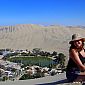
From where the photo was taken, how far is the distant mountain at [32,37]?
78.1 m

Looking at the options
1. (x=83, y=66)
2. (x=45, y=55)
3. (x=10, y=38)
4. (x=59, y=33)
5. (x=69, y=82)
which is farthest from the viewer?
(x=59, y=33)

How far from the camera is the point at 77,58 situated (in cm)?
485

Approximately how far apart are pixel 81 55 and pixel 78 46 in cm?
19

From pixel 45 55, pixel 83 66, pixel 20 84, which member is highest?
pixel 83 66

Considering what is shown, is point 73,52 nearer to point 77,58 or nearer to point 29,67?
point 77,58

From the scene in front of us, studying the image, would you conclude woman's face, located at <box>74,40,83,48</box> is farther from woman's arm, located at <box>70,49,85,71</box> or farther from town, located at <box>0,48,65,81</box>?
town, located at <box>0,48,65,81</box>

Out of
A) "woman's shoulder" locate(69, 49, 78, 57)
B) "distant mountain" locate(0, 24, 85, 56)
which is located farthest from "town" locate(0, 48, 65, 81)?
"distant mountain" locate(0, 24, 85, 56)

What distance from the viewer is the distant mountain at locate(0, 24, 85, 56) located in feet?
256

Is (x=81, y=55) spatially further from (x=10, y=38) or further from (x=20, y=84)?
(x=10, y=38)

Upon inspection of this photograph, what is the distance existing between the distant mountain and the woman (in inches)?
2671

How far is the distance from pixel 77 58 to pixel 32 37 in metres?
86.6

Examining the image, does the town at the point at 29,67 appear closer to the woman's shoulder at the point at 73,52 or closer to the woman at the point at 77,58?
the woman at the point at 77,58

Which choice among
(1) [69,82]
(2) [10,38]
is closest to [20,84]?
(1) [69,82]

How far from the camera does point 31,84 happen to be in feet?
22.1
